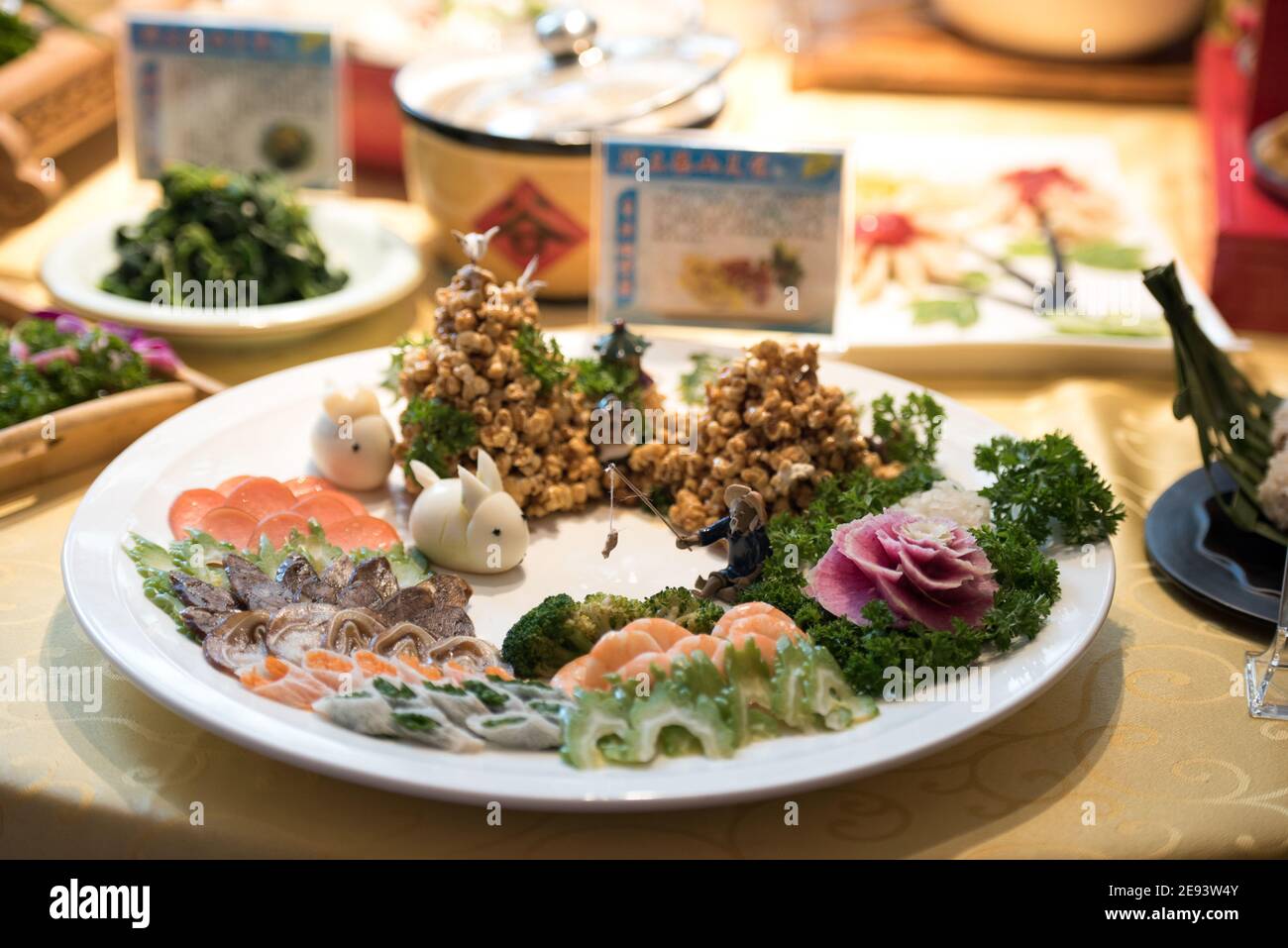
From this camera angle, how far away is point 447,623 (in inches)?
61.6

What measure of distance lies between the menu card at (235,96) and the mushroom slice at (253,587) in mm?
1307

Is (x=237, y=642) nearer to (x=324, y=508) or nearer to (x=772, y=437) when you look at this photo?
(x=324, y=508)

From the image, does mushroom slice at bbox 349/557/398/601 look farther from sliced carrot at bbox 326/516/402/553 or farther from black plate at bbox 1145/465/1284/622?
black plate at bbox 1145/465/1284/622

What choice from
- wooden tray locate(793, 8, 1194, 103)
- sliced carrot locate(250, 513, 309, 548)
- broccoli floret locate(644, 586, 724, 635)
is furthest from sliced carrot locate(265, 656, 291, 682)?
wooden tray locate(793, 8, 1194, 103)

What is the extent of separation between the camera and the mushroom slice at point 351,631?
1.49 metres

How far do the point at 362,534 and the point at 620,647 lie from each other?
0.47 metres

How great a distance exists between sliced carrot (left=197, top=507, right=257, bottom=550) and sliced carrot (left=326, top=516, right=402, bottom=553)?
4.0 inches

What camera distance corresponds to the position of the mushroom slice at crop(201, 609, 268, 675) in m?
1.44

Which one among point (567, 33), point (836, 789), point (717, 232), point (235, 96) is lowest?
point (836, 789)

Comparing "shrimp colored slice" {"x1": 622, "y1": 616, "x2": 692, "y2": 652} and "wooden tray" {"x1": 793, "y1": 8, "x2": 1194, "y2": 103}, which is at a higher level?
"wooden tray" {"x1": 793, "y1": 8, "x2": 1194, "y2": 103}

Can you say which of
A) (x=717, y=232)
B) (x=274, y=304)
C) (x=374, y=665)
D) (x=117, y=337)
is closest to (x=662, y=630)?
(x=374, y=665)

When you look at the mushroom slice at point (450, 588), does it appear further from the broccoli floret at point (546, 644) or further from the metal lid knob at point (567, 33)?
the metal lid knob at point (567, 33)

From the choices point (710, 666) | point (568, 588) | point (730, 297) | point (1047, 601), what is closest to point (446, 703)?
point (710, 666)

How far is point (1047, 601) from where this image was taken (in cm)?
154
